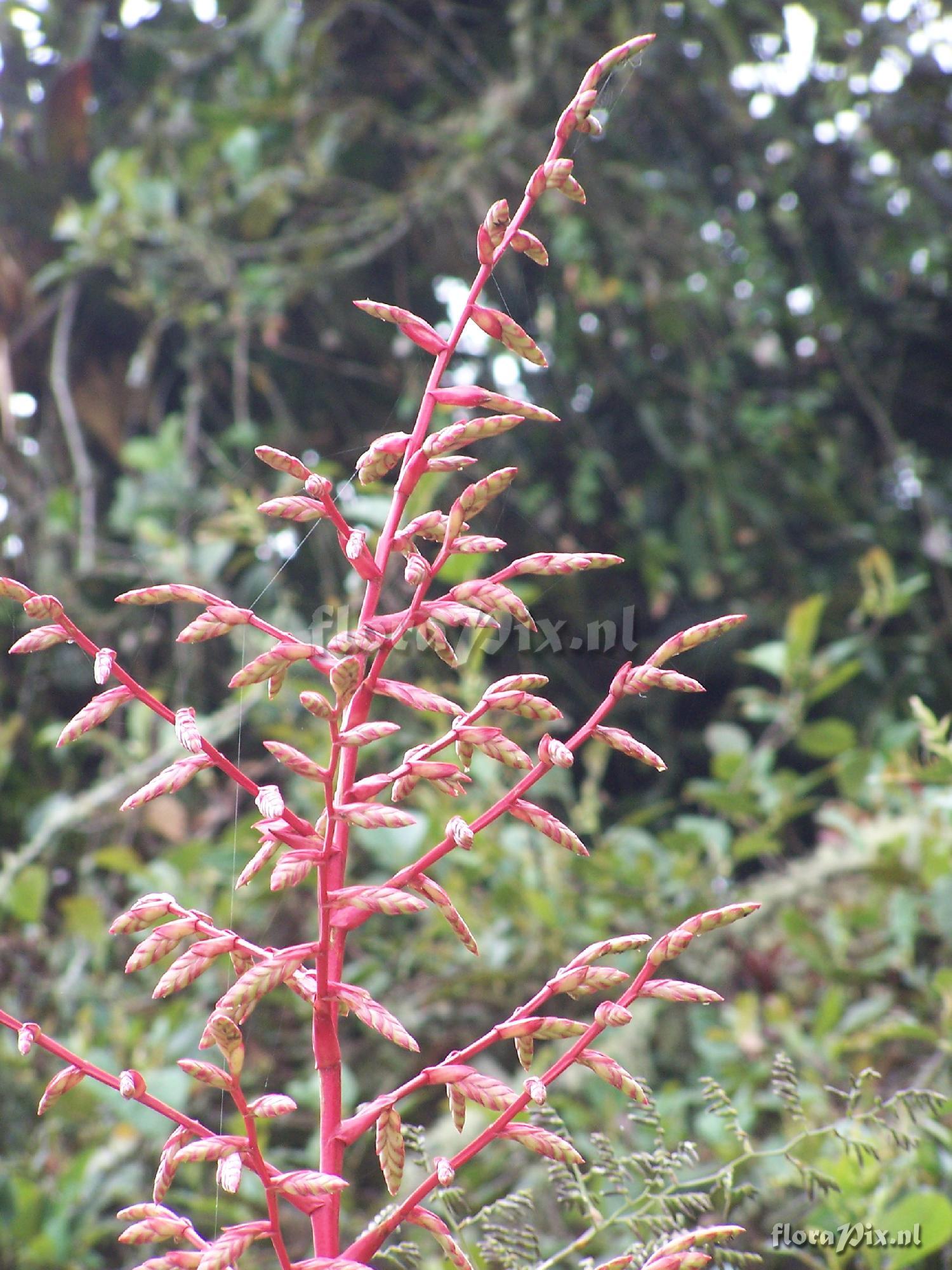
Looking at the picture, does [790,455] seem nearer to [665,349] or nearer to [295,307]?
[665,349]

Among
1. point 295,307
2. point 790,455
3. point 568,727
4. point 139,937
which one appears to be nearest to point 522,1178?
point 568,727

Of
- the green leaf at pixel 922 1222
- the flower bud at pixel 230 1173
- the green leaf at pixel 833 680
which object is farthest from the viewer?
the green leaf at pixel 833 680

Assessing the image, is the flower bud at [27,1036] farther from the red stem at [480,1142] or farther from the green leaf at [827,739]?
the green leaf at [827,739]

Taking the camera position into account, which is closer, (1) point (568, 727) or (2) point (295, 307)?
(1) point (568, 727)

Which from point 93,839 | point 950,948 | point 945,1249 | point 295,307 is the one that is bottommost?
point 950,948

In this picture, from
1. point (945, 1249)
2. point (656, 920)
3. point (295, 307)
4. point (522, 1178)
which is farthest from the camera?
point (295, 307)

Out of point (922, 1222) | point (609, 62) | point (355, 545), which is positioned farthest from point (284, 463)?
point (922, 1222)

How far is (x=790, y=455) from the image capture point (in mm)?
1844

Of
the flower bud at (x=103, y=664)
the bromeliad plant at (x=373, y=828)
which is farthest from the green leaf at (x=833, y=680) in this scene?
the flower bud at (x=103, y=664)

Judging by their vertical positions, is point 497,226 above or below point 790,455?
above

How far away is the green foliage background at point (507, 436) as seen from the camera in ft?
4.22

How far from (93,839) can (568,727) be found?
2.28 feet

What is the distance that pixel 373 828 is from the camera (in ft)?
1.08

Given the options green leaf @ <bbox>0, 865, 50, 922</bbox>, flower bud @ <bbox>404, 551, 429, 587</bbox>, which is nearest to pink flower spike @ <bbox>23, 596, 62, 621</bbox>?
flower bud @ <bbox>404, 551, 429, 587</bbox>
